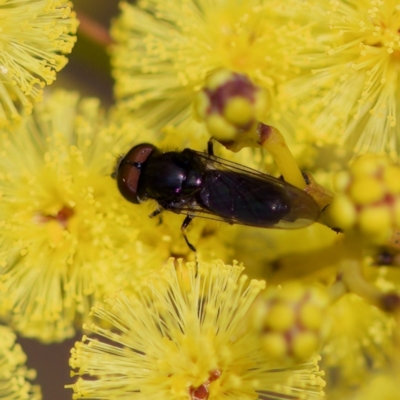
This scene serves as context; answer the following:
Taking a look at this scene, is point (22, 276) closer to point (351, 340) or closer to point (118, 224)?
point (118, 224)

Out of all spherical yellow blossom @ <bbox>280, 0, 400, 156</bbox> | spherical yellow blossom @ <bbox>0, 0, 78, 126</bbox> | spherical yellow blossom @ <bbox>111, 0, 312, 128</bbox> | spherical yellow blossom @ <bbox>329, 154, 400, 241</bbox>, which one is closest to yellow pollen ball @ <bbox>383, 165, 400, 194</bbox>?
spherical yellow blossom @ <bbox>329, 154, 400, 241</bbox>

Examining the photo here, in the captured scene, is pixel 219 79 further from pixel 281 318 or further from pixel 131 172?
pixel 131 172

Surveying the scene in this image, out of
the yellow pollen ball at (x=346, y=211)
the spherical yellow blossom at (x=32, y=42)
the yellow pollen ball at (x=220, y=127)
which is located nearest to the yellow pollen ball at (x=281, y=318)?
the yellow pollen ball at (x=346, y=211)

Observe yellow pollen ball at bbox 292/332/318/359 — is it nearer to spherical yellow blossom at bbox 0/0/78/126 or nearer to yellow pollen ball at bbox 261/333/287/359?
yellow pollen ball at bbox 261/333/287/359

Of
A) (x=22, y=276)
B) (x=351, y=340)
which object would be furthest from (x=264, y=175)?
(x=22, y=276)

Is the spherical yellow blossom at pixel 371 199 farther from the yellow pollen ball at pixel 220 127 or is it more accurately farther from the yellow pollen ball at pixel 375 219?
the yellow pollen ball at pixel 220 127

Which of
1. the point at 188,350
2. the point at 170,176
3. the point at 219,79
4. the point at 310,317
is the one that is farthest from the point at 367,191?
the point at 170,176
